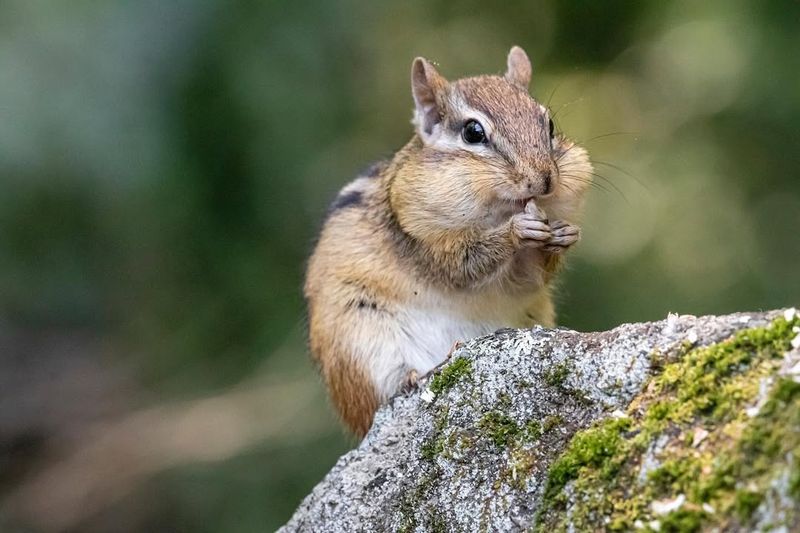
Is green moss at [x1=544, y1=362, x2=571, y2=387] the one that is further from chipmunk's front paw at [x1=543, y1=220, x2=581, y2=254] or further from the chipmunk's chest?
the chipmunk's chest

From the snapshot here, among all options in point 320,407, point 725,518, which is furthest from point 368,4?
point 725,518

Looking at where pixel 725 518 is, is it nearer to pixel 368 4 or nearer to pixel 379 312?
pixel 379 312

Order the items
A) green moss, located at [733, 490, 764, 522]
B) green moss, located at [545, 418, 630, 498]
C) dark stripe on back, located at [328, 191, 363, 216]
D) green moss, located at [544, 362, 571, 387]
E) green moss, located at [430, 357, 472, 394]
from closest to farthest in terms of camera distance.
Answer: green moss, located at [733, 490, 764, 522] < green moss, located at [545, 418, 630, 498] < green moss, located at [544, 362, 571, 387] < green moss, located at [430, 357, 472, 394] < dark stripe on back, located at [328, 191, 363, 216]

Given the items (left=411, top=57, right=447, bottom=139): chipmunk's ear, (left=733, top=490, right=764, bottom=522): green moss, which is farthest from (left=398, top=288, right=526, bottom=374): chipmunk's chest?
(left=733, top=490, right=764, bottom=522): green moss

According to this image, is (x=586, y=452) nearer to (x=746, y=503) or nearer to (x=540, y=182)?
(x=746, y=503)

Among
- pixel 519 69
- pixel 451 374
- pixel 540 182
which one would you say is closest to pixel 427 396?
pixel 451 374

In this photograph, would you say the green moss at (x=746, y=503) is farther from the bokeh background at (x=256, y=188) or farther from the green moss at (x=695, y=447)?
the bokeh background at (x=256, y=188)
